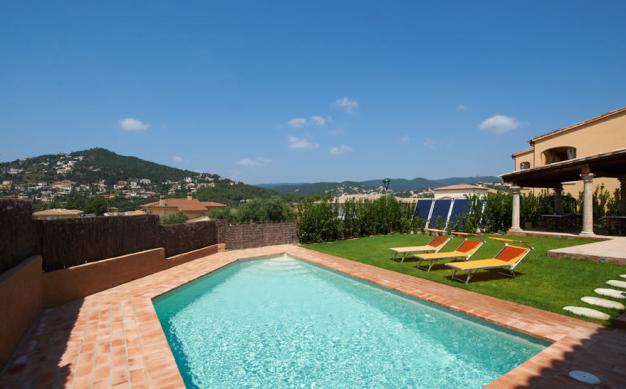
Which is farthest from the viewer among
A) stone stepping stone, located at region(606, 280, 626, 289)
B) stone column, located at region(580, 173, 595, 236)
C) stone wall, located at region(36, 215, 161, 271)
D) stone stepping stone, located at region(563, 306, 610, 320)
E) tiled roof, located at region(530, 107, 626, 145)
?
tiled roof, located at region(530, 107, 626, 145)

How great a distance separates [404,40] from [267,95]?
11194 mm

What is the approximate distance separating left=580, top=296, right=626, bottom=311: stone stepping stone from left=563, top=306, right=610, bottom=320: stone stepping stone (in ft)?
1.23

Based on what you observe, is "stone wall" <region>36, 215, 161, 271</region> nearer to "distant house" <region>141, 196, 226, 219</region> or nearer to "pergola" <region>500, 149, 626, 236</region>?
"pergola" <region>500, 149, 626, 236</region>

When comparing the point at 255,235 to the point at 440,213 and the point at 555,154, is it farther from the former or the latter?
the point at 555,154

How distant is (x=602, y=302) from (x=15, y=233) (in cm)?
999

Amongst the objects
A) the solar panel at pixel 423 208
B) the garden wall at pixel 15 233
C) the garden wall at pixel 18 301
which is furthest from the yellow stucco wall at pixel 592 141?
the garden wall at pixel 15 233

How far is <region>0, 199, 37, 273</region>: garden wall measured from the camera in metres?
4.95

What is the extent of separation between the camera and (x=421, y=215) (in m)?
20.0

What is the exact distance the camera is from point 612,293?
20.4ft

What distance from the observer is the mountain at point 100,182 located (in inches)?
2320

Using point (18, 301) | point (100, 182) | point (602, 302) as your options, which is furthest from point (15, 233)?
point (100, 182)

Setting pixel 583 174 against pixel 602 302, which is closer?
pixel 602 302

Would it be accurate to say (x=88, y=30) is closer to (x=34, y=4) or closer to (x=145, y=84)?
(x=34, y=4)

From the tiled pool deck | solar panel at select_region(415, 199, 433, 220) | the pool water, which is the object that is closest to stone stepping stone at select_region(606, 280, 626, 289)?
the tiled pool deck
